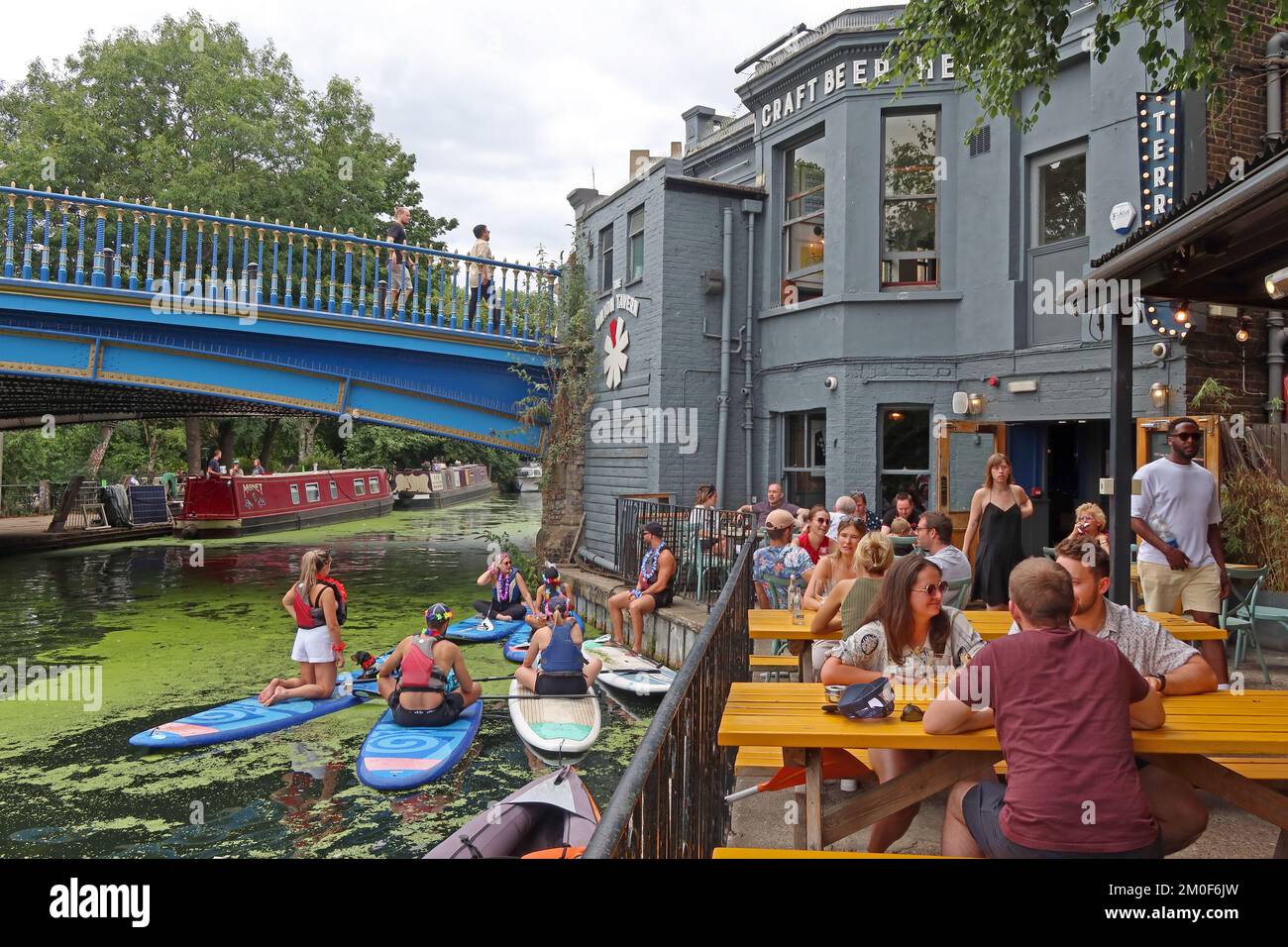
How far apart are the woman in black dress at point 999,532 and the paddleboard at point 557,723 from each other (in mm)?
4086

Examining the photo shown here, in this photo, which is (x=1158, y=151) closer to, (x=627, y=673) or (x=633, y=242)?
(x=627, y=673)

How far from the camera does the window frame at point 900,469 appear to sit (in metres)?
12.4

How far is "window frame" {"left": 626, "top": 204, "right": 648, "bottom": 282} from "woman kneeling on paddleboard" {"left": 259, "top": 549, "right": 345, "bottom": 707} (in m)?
7.80

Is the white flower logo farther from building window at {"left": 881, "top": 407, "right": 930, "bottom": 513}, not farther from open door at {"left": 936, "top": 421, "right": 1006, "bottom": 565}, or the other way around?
open door at {"left": 936, "top": 421, "right": 1006, "bottom": 565}

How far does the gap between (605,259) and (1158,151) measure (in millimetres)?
9739

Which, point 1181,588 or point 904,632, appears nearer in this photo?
point 904,632

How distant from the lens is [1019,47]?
6828 millimetres

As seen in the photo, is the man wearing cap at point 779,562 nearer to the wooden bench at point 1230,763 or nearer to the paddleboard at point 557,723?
the paddleboard at point 557,723

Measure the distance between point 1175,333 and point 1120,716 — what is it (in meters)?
7.78

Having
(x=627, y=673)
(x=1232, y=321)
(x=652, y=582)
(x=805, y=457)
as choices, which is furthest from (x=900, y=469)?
(x=627, y=673)

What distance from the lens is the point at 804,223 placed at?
47.1 ft

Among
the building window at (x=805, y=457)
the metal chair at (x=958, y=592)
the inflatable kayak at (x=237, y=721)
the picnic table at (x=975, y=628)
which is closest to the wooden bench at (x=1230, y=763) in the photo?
the picnic table at (x=975, y=628)

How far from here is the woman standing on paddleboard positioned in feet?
47.6
